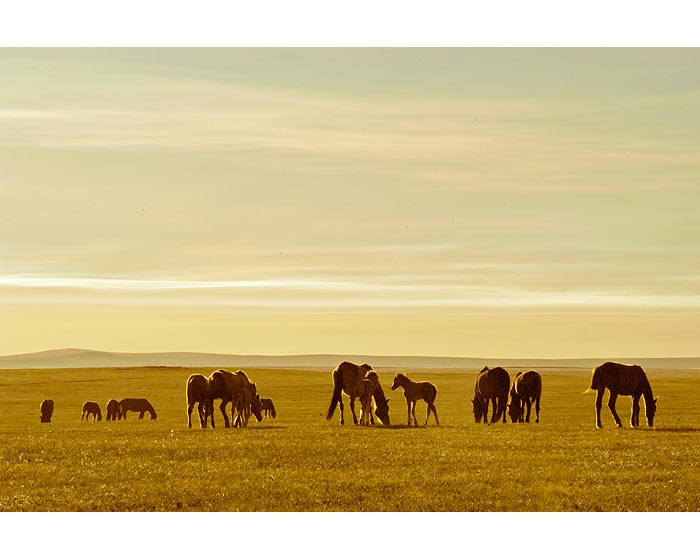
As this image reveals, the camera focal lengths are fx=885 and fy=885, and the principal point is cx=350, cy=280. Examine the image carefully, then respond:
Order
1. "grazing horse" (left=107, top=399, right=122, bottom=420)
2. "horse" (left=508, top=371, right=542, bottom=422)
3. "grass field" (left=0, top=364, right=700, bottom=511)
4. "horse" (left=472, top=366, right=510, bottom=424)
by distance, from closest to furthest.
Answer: "grass field" (left=0, top=364, right=700, bottom=511), "horse" (left=508, top=371, right=542, bottom=422), "horse" (left=472, top=366, right=510, bottom=424), "grazing horse" (left=107, top=399, right=122, bottom=420)

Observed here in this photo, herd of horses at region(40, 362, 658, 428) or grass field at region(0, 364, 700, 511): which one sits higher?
herd of horses at region(40, 362, 658, 428)

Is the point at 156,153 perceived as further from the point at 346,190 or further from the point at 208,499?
the point at 208,499

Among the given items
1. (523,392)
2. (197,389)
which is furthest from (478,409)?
(197,389)

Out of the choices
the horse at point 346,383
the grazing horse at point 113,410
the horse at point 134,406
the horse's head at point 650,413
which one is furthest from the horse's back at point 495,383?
the grazing horse at point 113,410

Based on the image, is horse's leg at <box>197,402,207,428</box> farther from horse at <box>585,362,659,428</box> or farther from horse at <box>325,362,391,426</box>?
horse at <box>585,362,659,428</box>

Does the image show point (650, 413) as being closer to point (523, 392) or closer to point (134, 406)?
point (523, 392)

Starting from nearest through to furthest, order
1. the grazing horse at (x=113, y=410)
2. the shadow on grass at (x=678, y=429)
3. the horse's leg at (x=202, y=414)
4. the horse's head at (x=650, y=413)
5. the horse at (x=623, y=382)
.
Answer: the shadow on grass at (x=678, y=429)
the horse's leg at (x=202, y=414)
the horse's head at (x=650, y=413)
the horse at (x=623, y=382)
the grazing horse at (x=113, y=410)

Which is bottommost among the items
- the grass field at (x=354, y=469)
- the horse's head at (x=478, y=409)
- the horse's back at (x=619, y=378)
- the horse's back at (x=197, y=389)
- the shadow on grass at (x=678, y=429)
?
the grass field at (x=354, y=469)

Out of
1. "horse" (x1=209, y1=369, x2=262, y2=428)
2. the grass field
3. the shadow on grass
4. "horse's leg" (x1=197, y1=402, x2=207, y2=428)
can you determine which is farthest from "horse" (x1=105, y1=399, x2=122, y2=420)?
the shadow on grass

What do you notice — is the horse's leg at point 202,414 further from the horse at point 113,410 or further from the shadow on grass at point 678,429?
the horse at point 113,410

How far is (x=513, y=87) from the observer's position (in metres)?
23.4

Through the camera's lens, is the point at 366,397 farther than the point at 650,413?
No

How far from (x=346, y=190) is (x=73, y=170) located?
7272 millimetres

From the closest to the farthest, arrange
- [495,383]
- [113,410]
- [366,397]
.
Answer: [366,397], [495,383], [113,410]
